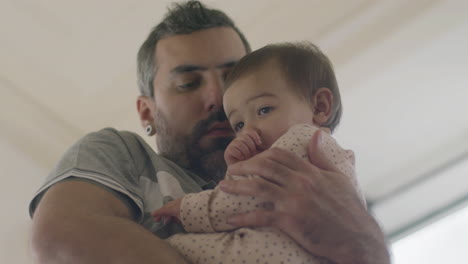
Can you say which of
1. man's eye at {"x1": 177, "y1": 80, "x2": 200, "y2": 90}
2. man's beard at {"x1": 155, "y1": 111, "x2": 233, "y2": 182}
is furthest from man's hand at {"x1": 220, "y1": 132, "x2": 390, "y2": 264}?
man's eye at {"x1": 177, "y1": 80, "x2": 200, "y2": 90}

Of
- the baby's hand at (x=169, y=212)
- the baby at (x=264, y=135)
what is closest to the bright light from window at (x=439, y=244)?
the baby at (x=264, y=135)

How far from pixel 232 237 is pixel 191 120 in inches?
26.6

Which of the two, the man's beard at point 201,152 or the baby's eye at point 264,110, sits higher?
the baby's eye at point 264,110

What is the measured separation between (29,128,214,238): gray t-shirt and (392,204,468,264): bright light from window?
1385 mm

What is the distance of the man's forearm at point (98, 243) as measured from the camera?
983 mm

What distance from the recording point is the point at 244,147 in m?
1.21

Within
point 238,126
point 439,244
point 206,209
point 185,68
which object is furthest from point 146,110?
point 439,244

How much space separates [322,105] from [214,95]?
36 cm

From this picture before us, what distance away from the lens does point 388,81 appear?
248cm

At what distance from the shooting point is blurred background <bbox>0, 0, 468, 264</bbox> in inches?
97.8

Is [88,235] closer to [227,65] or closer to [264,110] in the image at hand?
[264,110]

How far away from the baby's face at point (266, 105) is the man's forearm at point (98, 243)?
1.03 feet

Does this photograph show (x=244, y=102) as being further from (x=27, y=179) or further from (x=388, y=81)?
(x=27, y=179)

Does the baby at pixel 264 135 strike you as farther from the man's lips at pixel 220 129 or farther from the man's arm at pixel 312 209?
the man's lips at pixel 220 129
